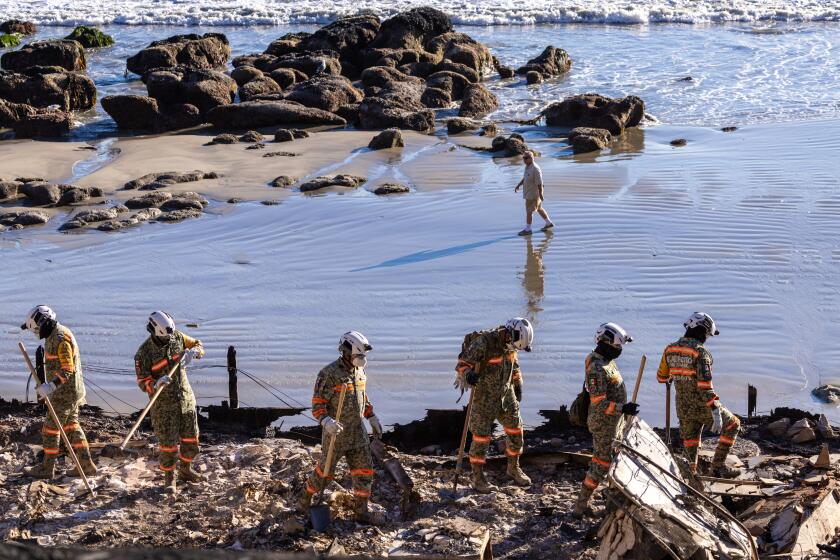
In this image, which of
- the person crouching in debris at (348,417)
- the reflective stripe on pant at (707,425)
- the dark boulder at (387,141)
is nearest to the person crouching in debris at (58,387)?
the person crouching in debris at (348,417)

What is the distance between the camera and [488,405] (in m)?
10.3

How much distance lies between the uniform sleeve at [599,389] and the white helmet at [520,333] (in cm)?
60

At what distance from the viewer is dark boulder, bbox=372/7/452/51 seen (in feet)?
132

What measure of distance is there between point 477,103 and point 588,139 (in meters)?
6.35

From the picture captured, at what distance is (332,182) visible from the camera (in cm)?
2283

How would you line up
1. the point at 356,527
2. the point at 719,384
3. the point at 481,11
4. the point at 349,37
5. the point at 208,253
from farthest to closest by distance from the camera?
the point at 481,11 → the point at 349,37 → the point at 208,253 → the point at 719,384 → the point at 356,527

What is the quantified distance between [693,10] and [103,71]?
84.2ft

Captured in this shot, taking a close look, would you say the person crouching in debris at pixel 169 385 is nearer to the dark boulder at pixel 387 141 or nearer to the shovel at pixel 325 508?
the shovel at pixel 325 508

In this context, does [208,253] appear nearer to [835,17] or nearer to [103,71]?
[103,71]

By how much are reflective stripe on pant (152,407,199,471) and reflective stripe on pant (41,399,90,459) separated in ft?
2.84

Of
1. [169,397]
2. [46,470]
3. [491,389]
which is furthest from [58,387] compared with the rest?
[491,389]

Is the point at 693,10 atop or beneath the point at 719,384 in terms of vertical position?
atop

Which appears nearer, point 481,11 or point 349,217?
point 349,217

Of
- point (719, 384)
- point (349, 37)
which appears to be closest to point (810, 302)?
point (719, 384)
